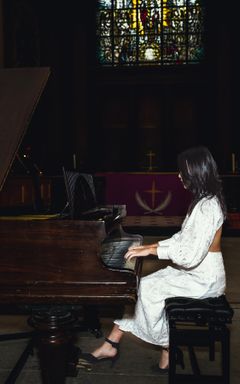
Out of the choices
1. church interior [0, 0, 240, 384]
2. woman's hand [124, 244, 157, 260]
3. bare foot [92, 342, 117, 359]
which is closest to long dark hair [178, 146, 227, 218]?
woman's hand [124, 244, 157, 260]

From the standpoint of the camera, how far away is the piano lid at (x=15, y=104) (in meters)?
2.46

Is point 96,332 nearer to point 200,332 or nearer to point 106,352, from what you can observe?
point 106,352

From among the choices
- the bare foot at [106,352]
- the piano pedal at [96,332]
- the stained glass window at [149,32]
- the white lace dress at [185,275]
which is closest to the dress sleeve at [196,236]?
the white lace dress at [185,275]

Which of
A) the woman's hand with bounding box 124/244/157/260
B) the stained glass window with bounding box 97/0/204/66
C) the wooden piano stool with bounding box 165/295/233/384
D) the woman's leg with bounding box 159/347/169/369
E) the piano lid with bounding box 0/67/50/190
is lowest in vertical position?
the woman's leg with bounding box 159/347/169/369

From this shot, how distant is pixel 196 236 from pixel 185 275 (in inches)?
12.2

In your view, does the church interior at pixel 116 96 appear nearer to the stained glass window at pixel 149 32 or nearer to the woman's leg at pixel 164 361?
the stained glass window at pixel 149 32

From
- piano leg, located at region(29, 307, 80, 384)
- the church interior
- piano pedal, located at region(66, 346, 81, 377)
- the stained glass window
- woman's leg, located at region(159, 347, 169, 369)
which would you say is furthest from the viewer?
the stained glass window

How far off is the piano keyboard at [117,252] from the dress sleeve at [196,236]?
22 cm

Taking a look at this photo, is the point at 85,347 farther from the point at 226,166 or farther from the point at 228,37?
the point at 228,37

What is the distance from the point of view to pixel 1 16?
10.5 m

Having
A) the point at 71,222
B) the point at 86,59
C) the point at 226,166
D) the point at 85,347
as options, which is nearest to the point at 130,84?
the point at 86,59

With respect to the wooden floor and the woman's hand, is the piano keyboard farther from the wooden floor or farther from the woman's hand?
the wooden floor

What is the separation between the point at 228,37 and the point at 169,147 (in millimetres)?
3043

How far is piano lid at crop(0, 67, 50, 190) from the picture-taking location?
2.46m
